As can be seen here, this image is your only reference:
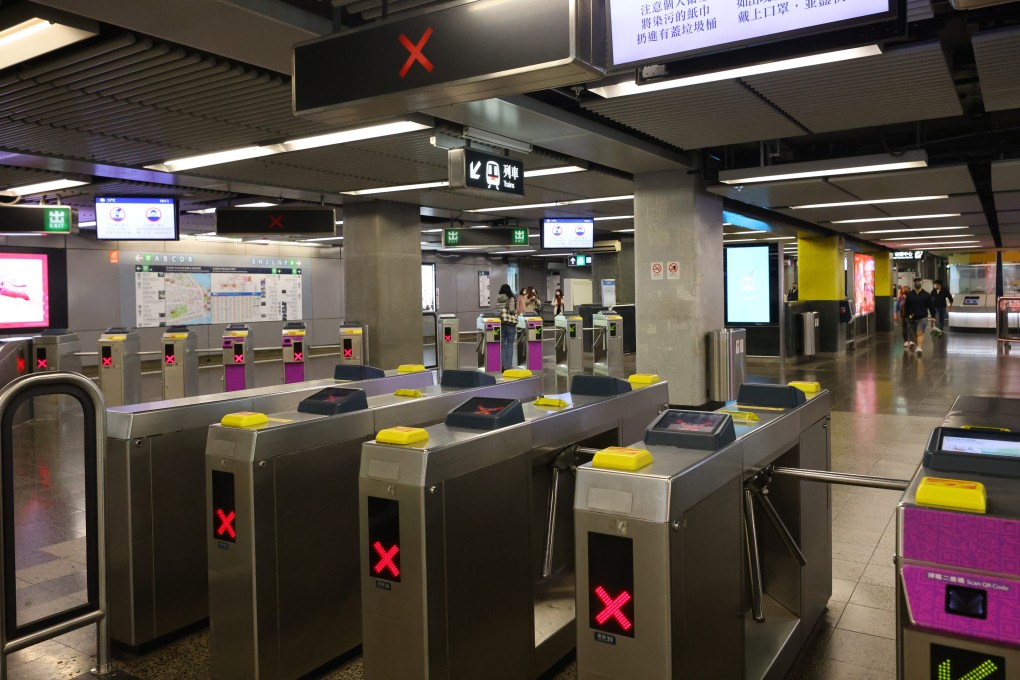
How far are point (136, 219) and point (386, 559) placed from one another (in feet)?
22.5

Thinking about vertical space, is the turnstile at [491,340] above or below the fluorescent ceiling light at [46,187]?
below

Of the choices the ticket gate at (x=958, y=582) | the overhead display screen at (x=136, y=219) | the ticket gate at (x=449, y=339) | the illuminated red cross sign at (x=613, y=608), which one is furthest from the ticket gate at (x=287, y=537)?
the ticket gate at (x=449, y=339)

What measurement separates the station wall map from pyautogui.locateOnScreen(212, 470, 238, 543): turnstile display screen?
12488mm

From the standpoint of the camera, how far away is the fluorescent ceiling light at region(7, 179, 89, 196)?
773 cm

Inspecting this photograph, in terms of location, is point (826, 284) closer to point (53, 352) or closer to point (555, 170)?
point (555, 170)

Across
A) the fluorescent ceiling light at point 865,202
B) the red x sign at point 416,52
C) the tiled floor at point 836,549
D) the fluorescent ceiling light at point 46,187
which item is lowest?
the tiled floor at point 836,549

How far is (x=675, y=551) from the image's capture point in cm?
183

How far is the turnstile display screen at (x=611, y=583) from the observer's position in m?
1.83

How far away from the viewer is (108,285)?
13.4 meters

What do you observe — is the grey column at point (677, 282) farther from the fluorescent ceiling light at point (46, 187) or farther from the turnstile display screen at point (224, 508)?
the fluorescent ceiling light at point (46, 187)

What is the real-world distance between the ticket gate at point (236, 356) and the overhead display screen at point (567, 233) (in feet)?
13.6

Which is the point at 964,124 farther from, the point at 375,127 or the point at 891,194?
the point at 375,127

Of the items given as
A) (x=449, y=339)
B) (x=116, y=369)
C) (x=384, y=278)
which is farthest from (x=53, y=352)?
(x=449, y=339)

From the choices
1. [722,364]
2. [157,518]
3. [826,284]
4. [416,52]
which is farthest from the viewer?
[826,284]
